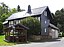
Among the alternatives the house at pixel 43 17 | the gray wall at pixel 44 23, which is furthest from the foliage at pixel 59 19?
the gray wall at pixel 44 23

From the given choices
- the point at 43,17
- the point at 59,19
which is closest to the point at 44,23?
the point at 43,17

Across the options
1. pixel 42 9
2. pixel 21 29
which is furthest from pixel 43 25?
pixel 21 29

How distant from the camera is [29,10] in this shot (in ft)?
163

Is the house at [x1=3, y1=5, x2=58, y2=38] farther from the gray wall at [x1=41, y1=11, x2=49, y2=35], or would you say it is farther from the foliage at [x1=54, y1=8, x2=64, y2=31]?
the foliage at [x1=54, y1=8, x2=64, y2=31]

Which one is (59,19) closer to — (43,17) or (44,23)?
(44,23)

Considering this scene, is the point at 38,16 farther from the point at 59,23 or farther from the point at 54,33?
the point at 59,23

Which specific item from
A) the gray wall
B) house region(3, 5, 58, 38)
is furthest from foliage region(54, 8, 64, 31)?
the gray wall

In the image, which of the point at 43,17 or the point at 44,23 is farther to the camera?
the point at 44,23

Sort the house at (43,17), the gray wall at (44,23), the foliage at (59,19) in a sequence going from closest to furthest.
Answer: the house at (43,17) → the gray wall at (44,23) → the foliage at (59,19)

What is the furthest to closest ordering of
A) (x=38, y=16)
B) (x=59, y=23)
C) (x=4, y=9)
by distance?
(x=4, y=9) → (x=59, y=23) → (x=38, y=16)

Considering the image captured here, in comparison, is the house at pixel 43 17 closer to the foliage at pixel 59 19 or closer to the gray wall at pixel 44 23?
the gray wall at pixel 44 23

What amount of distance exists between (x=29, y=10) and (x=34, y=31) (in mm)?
11809

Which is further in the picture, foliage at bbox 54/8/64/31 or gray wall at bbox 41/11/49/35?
foliage at bbox 54/8/64/31

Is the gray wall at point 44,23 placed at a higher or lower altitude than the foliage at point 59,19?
lower
